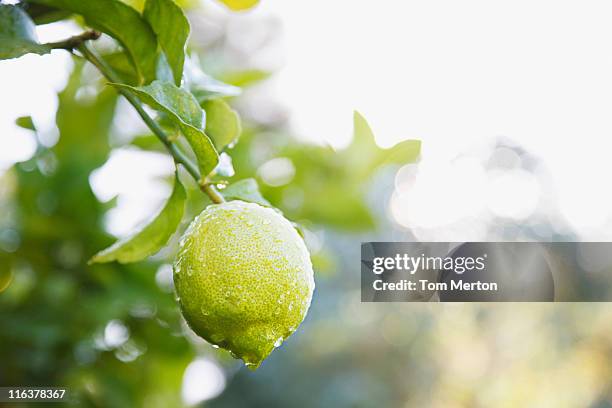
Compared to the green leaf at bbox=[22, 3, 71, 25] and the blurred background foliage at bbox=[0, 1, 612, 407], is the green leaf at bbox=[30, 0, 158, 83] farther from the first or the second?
the blurred background foliage at bbox=[0, 1, 612, 407]

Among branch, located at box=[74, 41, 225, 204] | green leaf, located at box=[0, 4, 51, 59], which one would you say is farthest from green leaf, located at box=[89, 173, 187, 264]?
green leaf, located at box=[0, 4, 51, 59]

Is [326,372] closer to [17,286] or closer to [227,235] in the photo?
[17,286]

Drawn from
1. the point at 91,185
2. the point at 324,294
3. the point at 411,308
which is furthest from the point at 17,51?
the point at 411,308

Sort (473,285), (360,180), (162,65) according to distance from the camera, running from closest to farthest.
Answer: (162,65) → (473,285) → (360,180)

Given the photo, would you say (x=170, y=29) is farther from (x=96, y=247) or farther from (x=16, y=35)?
(x=96, y=247)

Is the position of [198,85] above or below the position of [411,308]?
above

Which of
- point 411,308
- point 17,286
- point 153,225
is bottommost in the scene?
point 411,308

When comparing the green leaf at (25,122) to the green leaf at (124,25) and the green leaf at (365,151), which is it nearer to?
the green leaf at (124,25)

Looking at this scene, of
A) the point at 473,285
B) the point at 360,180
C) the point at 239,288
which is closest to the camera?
the point at 239,288
